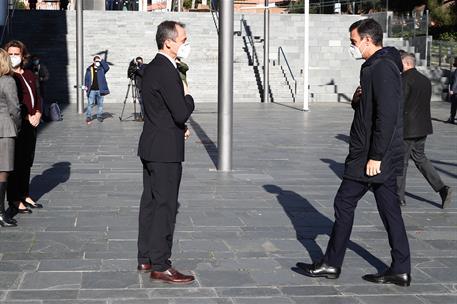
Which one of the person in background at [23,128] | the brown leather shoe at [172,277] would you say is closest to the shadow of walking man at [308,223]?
the brown leather shoe at [172,277]

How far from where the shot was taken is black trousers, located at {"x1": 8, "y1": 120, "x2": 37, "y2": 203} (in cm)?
895

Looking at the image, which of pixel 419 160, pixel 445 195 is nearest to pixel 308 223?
pixel 419 160

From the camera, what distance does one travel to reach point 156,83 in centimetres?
614

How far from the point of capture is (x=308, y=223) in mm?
8617

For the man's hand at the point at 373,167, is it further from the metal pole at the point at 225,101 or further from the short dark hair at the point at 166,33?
the metal pole at the point at 225,101

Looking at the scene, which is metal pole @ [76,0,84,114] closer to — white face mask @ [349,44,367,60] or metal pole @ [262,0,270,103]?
metal pole @ [262,0,270,103]

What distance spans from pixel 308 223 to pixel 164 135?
2.84 metres

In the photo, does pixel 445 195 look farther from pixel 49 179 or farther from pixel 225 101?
pixel 49 179

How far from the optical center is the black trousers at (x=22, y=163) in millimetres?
8953

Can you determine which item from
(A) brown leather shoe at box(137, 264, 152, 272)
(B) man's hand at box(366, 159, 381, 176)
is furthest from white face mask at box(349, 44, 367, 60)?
(A) brown leather shoe at box(137, 264, 152, 272)

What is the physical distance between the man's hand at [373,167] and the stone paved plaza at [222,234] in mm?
843

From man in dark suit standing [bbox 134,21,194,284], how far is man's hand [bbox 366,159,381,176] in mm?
1329

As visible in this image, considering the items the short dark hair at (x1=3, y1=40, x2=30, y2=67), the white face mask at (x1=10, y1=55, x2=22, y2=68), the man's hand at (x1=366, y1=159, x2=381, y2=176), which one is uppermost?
the short dark hair at (x1=3, y1=40, x2=30, y2=67)

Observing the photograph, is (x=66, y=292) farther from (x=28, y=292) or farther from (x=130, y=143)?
(x=130, y=143)
